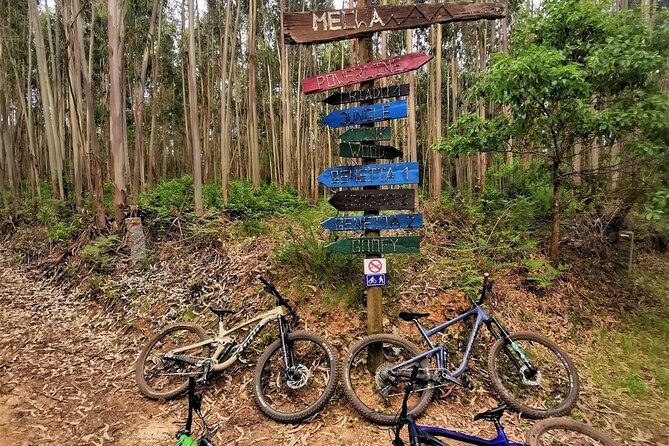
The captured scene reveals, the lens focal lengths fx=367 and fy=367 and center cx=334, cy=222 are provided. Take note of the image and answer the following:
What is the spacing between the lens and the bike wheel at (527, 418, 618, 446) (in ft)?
7.85

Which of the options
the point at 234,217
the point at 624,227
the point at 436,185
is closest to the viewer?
the point at 624,227

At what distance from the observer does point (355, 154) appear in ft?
10.4

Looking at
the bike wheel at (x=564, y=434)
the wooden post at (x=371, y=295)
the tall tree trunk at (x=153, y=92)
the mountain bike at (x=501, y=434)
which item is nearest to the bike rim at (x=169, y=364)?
the wooden post at (x=371, y=295)

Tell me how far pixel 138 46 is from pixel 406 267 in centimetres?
1408

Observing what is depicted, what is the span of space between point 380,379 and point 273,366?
1017mm

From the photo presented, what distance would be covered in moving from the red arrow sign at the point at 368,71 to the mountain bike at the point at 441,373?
6.86 ft

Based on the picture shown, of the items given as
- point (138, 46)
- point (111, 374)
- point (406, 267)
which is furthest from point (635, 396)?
point (138, 46)

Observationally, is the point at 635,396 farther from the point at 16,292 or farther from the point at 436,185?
the point at 16,292

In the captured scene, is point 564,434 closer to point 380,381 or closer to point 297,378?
point 380,381

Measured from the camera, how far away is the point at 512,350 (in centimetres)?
332

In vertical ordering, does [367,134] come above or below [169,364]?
above

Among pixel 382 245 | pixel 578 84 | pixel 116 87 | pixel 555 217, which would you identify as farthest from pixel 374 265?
pixel 116 87

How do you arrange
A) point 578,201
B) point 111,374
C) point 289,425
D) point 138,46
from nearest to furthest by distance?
point 289,425, point 111,374, point 578,201, point 138,46

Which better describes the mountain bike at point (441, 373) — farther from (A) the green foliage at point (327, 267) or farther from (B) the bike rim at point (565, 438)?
(A) the green foliage at point (327, 267)
